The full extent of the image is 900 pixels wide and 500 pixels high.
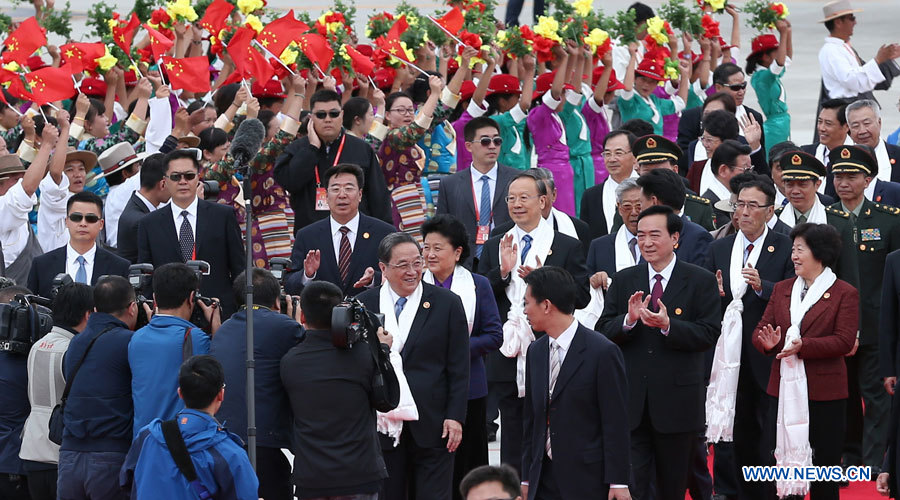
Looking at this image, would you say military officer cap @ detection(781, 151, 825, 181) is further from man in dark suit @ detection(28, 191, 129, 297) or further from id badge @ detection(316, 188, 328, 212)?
man in dark suit @ detection(28, 191, 129, 297)

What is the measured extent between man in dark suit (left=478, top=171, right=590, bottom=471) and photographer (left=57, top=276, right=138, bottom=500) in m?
2.67

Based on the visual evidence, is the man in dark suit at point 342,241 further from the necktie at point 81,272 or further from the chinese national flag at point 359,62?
the chinese national flag at point 359,62

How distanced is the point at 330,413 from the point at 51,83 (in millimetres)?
6330

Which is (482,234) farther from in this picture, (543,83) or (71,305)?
(543,83)

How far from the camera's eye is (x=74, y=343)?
7578 millimetres

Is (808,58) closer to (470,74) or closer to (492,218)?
(470,74)

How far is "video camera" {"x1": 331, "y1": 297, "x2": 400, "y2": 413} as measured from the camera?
6969 mm

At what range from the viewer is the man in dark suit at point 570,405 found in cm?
707

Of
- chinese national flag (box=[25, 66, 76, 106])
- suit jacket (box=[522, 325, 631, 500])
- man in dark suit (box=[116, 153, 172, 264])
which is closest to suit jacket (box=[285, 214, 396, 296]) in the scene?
man in dark suit (box=[116, 153, 172, 264])

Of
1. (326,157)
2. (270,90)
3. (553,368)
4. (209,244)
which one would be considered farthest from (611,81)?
(553,368)

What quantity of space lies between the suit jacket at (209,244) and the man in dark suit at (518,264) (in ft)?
5.74

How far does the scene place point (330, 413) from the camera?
A: 279 inches

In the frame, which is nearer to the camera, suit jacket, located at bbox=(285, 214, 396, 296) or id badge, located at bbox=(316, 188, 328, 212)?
suit jacket, located at bbox=(285, 214, 396, 296)

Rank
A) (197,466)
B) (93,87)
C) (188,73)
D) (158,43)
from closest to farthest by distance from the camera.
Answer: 1. (197,466)
2. (158,43)
3. (188,73)
4. (93,87)
